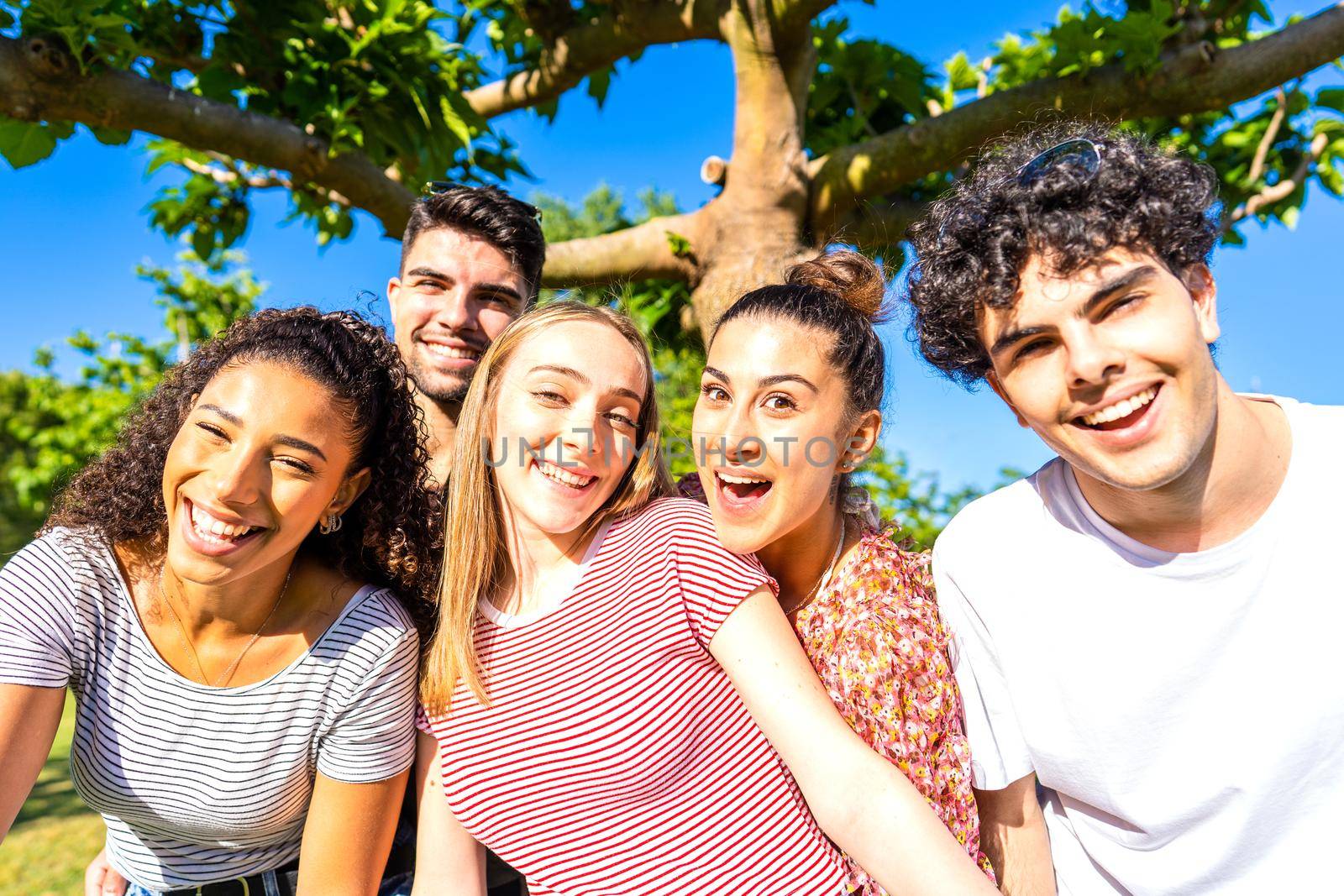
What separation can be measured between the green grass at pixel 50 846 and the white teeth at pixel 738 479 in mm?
4743

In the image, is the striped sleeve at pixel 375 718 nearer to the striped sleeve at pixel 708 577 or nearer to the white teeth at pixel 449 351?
the striped sleeve at pixel 708 577

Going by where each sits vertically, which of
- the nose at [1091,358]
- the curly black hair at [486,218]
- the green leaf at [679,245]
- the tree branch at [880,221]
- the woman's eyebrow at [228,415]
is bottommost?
the nose at [1091,358]

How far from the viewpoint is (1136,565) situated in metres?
2.21

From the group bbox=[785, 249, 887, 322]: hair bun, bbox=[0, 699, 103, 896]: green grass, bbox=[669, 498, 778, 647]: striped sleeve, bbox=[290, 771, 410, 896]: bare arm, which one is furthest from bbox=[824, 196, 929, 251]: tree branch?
bbox=[0, 699, 103, 896]: green grass

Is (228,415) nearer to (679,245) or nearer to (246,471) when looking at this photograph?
(246,471)

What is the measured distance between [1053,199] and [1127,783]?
55.2 inches

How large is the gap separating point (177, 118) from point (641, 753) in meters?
3.39

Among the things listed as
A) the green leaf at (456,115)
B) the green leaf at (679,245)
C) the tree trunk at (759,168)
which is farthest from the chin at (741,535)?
the green leaf at (456,115)

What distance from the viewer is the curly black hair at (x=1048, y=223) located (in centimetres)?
216

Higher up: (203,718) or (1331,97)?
(1331,97)

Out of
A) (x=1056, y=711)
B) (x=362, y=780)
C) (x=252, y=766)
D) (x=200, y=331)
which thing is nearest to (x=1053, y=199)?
(x=1056, y=711)

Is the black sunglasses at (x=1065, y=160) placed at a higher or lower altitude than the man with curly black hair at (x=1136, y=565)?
higher

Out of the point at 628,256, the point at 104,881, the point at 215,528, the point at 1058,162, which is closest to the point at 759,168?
the point at 628,256

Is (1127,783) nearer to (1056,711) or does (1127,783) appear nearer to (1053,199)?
(1056,711)
